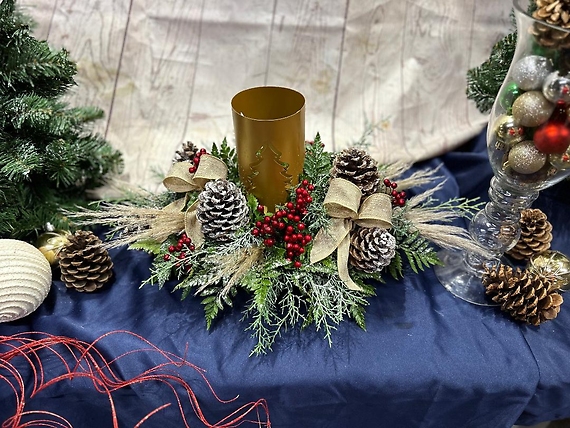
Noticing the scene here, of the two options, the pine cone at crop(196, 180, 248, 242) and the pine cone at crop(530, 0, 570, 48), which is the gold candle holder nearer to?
the pine cone at crop(196, 180, 248, 242)

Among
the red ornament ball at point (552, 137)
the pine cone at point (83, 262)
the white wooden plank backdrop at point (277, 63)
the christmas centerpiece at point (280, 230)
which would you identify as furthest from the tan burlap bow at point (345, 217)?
the white wooden plank backdrop at point (277, 63)

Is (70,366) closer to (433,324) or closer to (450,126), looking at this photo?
(433,324)

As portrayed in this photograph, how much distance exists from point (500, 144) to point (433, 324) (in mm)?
294

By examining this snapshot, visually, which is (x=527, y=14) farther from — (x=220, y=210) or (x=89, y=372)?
(x=89, y=372)

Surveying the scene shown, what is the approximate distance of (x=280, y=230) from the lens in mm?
741

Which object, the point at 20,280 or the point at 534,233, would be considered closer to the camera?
the point at 20,280

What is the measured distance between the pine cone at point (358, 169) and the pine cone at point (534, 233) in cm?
30

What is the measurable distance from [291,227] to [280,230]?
0.02 meters

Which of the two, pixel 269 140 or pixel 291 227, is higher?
pixel 269 140

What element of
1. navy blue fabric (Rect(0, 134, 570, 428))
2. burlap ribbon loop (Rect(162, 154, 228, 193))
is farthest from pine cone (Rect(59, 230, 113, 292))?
burlap ribbon loop (Rect(162, 154, 228, 193))

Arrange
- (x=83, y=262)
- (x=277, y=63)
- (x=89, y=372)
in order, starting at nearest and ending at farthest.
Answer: (x=89, y=372) < (x=83, y=262) < (x=277, y=63)

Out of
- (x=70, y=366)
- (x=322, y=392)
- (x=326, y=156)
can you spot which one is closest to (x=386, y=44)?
(x=326, y=156)

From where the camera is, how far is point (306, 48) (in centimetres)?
117

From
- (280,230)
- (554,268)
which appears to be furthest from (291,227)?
(554,268)
